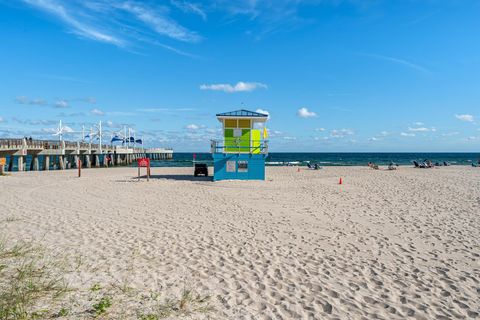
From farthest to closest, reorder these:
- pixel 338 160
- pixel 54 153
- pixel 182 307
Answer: pixel 338 160
pixel 54 153
pixel 182 307

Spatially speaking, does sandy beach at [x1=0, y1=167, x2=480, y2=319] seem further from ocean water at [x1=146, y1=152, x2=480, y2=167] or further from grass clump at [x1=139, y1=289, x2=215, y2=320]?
ocean water at [x1=146, y1=152, x2=480, y2=167]

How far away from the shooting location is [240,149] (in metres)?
22.7

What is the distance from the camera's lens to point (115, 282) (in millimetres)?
5789

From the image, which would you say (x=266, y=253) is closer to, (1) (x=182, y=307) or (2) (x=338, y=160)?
(1) (x=182, y=307)

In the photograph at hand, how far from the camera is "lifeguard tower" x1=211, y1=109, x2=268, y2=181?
73.3ft

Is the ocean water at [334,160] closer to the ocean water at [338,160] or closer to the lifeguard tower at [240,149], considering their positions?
the ocean water at [338,160]

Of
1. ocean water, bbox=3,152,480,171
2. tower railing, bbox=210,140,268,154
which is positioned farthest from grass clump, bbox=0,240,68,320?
ocean water, bbox=3,152,480,171

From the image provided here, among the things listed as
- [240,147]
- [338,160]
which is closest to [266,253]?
[240,147]

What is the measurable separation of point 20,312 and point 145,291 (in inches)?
67.8

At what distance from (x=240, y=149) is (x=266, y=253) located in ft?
50.6

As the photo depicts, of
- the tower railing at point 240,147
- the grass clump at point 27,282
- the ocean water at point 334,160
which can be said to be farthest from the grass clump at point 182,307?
the ocean water at point 334,160

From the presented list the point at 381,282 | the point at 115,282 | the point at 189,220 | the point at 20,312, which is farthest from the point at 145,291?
the point at 189,220

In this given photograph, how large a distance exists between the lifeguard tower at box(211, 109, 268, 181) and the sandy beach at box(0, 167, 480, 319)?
7767 millimetres

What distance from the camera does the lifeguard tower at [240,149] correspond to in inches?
880
